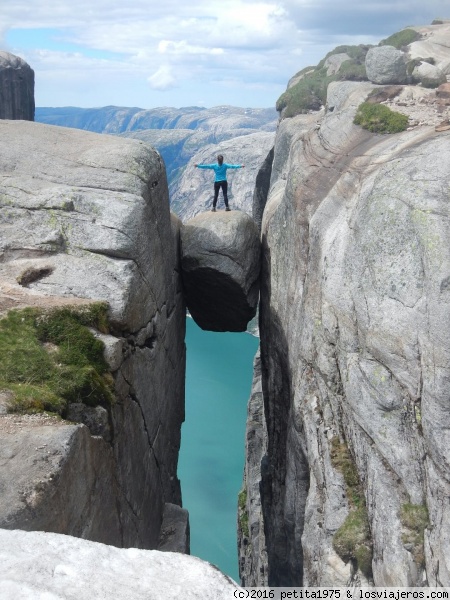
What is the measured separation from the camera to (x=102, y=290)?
14719 millimetres

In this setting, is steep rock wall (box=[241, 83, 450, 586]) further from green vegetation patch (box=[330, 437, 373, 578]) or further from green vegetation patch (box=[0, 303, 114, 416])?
green vegetation patch (box=[0, 303, 114, 416])

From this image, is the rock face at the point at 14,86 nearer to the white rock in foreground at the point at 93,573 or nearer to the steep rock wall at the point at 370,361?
the steep rock wall at the point at 370,361

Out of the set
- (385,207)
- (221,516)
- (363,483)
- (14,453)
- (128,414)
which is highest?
(385,207)

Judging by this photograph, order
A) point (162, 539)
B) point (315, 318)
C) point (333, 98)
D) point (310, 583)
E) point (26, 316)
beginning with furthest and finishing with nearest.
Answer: point (333, 98), point (162, 539), point (315, 318), point (310, 583), point (26, 316)

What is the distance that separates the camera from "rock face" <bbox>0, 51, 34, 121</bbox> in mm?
73062

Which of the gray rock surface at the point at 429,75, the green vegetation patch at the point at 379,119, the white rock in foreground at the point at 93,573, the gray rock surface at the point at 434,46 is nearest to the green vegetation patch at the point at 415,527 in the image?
the white rock in foreground at the point at 93,573

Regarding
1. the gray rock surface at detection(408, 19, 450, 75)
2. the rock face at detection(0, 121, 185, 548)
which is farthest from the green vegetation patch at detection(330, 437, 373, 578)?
the gray rock surface at detection(408, 19, 450, 75)

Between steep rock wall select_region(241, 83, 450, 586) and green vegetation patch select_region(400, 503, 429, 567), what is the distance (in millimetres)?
19

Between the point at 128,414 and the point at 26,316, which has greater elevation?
the point at 26,316

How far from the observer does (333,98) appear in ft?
121

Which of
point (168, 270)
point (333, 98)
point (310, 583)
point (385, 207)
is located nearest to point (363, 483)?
point (310, 583)

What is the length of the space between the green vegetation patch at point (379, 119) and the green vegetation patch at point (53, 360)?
10.9 metres

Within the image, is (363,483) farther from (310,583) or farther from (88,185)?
(88,185)

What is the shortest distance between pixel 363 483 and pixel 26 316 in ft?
27.6
